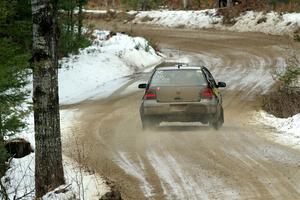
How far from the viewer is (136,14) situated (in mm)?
59688

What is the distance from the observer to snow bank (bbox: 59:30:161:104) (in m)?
24.0

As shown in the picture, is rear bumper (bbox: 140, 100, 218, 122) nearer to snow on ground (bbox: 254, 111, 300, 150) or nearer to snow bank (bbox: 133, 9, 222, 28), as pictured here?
snow on ground (bbox: 254, 111, 300, 150)

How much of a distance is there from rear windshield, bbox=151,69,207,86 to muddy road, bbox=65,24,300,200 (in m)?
1.23

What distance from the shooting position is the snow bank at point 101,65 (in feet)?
78.6

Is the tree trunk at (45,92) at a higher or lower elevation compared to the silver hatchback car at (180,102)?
higher

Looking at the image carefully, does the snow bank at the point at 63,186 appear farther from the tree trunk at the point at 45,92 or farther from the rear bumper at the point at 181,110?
the rear bumper at the point at 181,110

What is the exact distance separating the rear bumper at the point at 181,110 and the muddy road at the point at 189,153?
0.41 meters

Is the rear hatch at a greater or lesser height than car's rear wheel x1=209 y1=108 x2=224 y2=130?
greater

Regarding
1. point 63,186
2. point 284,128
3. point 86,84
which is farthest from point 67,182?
point 86,84

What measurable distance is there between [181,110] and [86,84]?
11.0 m

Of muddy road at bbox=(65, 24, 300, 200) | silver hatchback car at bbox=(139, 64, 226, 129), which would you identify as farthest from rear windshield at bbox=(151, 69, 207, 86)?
muddy road at bbox=(65, 24, 300, 200)

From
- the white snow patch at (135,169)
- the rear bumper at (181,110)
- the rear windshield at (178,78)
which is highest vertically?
the rear windshield at (178,78)

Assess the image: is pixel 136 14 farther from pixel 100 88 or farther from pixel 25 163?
pixel 25 163

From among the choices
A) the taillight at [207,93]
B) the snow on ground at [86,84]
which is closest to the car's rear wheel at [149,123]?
the taillight at [207,93]
